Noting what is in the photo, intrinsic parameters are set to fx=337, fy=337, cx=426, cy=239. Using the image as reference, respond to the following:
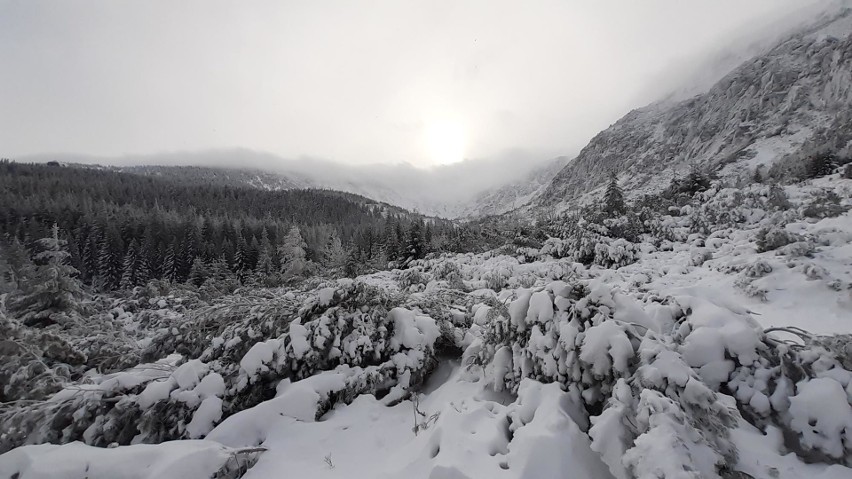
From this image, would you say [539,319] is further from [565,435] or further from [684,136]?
[684,136]

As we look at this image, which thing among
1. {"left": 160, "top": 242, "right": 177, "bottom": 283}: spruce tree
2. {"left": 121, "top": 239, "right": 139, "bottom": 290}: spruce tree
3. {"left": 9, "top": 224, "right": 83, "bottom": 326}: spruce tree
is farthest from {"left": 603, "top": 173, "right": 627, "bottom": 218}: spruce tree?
{"left": 121, "top": 239, "right": 139, "bottom": 290}: spruce tree

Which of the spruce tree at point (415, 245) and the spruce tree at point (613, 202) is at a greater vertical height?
the spruce tree at point (613, 202)

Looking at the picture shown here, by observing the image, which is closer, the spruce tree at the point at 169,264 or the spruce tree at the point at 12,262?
the spruce tree at the point at 12,262

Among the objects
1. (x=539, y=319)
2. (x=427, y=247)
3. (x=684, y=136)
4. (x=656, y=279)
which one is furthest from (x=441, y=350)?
(x=684, y=136)

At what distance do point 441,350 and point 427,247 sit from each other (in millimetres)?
29758

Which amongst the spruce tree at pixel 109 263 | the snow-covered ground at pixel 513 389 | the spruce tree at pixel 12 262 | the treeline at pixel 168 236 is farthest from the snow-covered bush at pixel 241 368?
the spruce tree at pixel 109 263

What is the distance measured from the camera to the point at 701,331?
282 cm

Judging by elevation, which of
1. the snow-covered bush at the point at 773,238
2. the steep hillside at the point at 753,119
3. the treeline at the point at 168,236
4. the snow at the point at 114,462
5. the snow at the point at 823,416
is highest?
the steep hillside at the point at 753,119

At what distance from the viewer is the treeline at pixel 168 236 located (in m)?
35.4

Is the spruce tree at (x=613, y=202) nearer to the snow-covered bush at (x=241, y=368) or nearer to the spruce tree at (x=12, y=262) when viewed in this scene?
the snow-covered bush at (x=241, y=368)

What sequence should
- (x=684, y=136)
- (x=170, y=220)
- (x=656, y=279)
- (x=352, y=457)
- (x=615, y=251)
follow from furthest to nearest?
1. (x=684, y=136)
2. (x=170, y=220)
3. (x=615, y=251)
4. (x=656, y=279)
5. (x=352, y=457)

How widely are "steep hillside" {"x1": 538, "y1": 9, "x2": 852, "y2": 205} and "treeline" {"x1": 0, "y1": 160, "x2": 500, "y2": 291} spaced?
2972 cm

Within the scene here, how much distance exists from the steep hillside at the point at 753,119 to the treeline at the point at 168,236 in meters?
29.7

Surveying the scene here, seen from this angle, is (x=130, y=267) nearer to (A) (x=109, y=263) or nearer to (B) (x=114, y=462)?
(A) (x=109, y=263)
